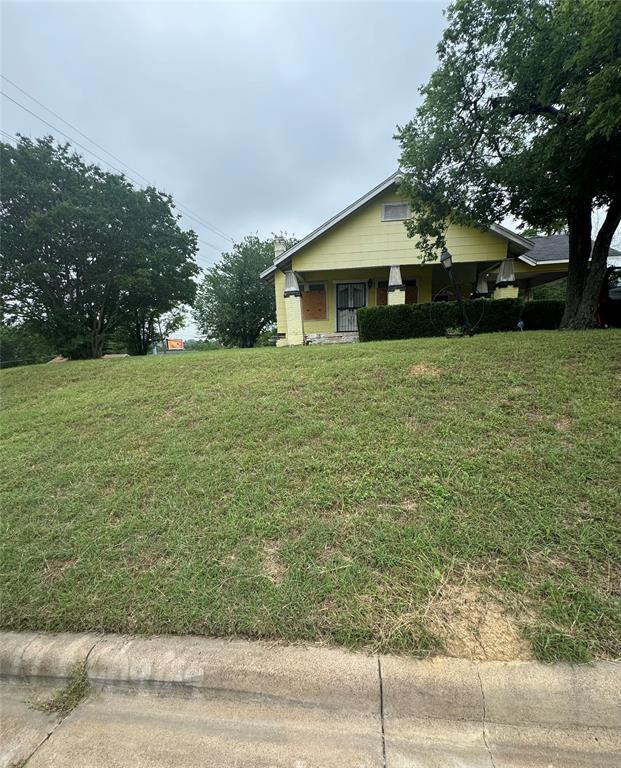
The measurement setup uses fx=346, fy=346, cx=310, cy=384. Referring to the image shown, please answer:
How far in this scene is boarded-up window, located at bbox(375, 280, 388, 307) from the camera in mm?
13672

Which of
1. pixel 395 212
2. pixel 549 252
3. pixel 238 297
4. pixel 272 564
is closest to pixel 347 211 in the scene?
pixel 395 212

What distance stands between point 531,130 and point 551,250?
8455 mm

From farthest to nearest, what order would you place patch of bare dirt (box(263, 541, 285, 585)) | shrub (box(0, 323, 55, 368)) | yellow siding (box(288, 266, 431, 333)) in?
1. shrub (box(0, 323, 55, 368))
2. yellow siding (box(288, 266, 431, 333))
3. patch of bare dirt (box(263, 541, 285, 585))

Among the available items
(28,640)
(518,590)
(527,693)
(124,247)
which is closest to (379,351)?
(518,590)

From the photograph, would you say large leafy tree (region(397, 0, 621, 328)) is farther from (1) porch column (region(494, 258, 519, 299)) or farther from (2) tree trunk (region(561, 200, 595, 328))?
(1) porch column (region(494, 258, 519, 299))

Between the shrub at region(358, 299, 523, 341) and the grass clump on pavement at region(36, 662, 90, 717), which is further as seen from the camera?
the shrub at region(358, 299, 523, 341)

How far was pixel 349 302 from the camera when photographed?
45.6ft

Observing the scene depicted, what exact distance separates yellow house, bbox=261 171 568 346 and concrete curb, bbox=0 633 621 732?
11062 mm

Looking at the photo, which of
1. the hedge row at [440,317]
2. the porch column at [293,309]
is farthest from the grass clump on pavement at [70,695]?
the porch column at [293,309]

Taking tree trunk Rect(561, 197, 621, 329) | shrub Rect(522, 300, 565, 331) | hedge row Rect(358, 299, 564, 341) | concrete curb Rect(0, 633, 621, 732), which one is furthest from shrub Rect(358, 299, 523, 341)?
concrete curb Rect(0, 633, 621, 732)

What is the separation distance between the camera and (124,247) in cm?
1449

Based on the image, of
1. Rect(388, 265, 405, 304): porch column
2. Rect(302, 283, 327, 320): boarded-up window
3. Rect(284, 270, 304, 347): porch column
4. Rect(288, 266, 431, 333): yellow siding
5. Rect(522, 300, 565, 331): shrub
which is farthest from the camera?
Rect(302, 283, 327, 320): boarded-up window

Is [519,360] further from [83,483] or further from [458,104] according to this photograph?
[458,104]

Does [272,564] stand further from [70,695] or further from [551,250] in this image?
[551,250]
